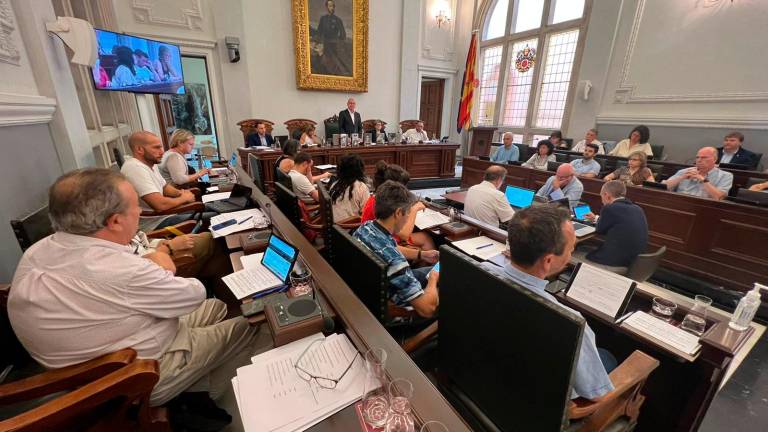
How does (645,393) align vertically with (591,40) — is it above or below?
below

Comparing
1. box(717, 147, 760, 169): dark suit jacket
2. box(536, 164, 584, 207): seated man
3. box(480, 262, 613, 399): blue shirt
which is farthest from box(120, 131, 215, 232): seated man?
box(717, 147, 760, 169): dark suit jacket

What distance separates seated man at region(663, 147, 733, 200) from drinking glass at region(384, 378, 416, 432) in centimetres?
416

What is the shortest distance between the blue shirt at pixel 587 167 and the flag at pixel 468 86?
430 cm

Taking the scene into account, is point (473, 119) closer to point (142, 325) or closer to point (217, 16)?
point (217, 16)

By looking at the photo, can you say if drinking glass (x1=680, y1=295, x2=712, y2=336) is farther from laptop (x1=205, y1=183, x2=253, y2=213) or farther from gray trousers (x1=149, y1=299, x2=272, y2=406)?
laptop (x1=205, y1=183, x2=253, y2=213)

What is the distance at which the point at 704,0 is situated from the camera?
511 centimetres

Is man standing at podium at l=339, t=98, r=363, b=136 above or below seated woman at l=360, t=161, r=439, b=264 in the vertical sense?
above

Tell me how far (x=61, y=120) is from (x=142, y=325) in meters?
2.10

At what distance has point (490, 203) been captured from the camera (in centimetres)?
275

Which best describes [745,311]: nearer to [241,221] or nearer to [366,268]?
[366,268]

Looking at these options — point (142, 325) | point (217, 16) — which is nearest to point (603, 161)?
point (142, 325)

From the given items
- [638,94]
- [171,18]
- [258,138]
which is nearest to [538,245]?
[258,138]

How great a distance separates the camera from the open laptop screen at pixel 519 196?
11.3 ft

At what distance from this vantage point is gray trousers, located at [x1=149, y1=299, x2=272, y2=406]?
116cm
